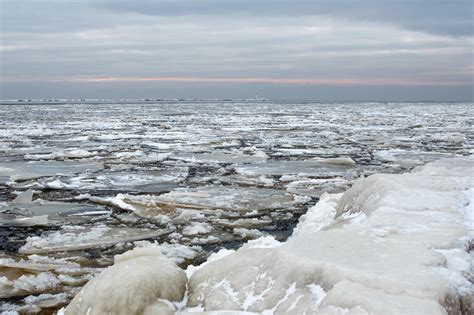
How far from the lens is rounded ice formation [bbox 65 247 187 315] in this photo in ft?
13.1

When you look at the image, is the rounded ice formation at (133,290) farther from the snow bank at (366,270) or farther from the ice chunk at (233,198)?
the ice chunk at (233,198)

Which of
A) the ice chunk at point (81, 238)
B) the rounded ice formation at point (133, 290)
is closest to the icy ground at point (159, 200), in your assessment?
the ice chunk at point (81, 238)

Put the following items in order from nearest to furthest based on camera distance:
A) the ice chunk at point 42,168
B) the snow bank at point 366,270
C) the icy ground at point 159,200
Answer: the snow bank at point 366,270
the icy ground at point 159,200
the ice chunk at point 42,168

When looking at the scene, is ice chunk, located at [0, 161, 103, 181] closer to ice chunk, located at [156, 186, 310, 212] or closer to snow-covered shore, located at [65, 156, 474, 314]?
ice chunk, located at [156, 186, 310, 212]

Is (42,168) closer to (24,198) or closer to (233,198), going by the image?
(24,198)

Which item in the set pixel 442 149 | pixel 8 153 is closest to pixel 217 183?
pixel 8 153

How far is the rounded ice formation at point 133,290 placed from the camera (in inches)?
157

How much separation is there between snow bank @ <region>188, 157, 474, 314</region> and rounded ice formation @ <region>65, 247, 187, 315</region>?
0.72 feet

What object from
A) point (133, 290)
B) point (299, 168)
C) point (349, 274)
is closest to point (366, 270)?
point (349, 274)

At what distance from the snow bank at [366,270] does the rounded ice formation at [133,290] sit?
0.22 meters

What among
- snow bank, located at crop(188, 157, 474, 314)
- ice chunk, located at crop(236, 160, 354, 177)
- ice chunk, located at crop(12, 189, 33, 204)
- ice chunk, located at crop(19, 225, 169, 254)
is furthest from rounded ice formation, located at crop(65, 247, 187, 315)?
ice chunk, located at crop(236, 160, 354, 177)

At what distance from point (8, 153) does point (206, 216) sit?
9997 millimetres

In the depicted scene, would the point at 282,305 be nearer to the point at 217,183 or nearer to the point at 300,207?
the point at 300,207

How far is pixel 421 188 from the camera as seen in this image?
20.7ft
